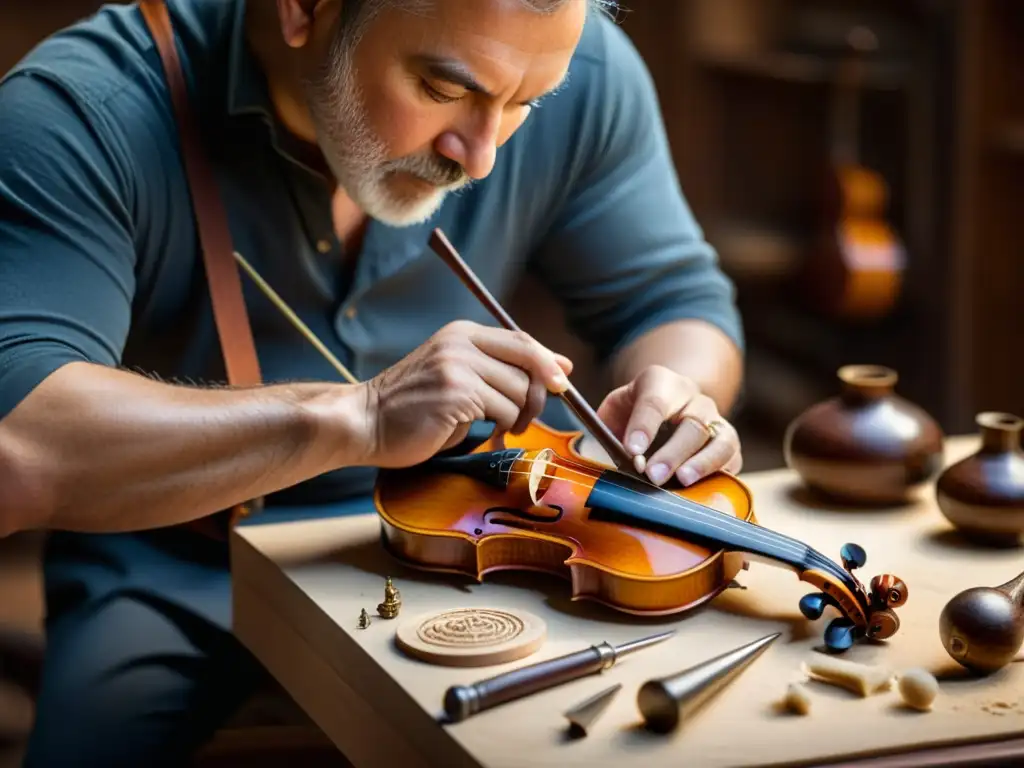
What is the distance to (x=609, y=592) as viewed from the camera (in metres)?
1.20

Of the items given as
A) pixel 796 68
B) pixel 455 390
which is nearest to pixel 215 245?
pixel 455 390

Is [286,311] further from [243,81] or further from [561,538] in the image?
[561,538]

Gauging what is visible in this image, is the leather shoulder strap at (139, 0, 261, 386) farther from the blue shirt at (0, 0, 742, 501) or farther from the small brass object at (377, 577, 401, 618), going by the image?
the small brass object at (377, 577, 401, 618)

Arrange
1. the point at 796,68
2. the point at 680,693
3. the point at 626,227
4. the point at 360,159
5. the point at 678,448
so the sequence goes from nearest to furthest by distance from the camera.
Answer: the point at 680,693 → the point at 678,448 → the point at 360,159 → the point at 626,227 → the point at 796,68

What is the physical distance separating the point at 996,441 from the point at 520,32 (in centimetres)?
67

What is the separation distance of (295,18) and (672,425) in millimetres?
635

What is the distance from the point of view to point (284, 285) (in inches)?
67.2

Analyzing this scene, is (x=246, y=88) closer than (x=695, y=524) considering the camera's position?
No

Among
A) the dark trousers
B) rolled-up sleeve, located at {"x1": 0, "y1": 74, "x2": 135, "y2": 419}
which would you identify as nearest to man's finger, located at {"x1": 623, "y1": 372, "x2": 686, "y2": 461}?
the dark trousers

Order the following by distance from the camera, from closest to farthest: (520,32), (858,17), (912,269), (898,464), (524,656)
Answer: (524,656) < (520,32) < (898,464) < (912,269) < (858,17)

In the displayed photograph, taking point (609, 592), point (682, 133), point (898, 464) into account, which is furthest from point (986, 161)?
point (609, 592)

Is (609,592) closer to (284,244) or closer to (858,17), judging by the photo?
(284,244)

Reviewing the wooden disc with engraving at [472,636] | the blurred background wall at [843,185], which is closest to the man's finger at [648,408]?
the wooden disc with engraving at [472,636]

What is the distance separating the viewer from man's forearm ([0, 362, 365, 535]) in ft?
4.22
